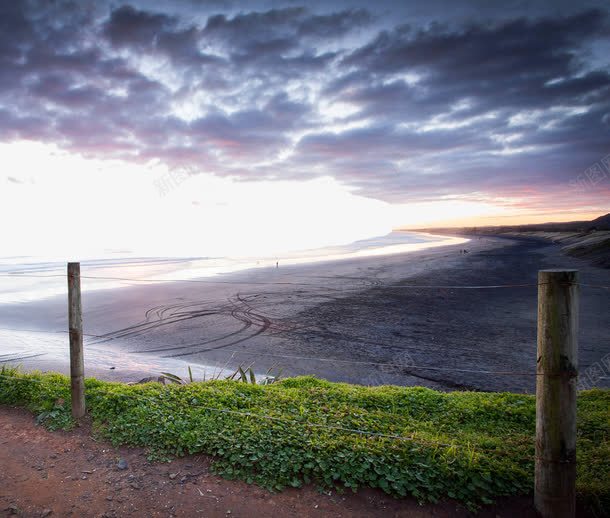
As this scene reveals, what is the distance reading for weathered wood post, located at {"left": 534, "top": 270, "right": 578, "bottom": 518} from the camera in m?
3.24

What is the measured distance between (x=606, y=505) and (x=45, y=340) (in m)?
12.1

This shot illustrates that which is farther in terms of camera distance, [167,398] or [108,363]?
[108,363]

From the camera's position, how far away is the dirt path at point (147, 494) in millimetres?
3490

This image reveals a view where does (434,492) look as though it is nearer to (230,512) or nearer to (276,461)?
(276,461)

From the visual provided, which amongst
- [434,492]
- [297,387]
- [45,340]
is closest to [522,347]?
[297,387]

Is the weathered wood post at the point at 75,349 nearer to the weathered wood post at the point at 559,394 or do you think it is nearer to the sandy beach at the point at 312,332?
the sandy beach at the point at 312,332

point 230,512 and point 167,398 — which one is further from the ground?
point 167,398

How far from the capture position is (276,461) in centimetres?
399

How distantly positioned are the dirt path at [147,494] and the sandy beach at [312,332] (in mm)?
2035

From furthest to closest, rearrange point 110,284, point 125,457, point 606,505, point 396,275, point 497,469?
point 396,275
point 110,284
point 125,457
point 497,469
point 606,505

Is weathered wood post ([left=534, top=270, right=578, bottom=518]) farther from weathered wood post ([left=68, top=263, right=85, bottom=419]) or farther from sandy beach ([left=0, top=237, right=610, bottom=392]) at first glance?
weathered wood post ([left=68, top=263, right=85, bottom=419])

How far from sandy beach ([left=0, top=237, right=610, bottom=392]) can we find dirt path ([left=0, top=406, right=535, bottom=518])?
6.68 ft

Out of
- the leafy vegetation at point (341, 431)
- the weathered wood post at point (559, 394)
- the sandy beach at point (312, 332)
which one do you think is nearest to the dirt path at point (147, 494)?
the leafy vegetation at point (341, 431)

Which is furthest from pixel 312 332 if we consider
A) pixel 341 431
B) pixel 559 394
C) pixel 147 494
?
pixel 559 394
